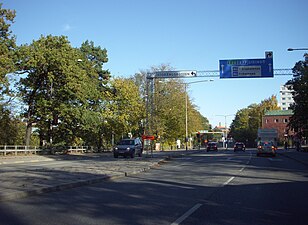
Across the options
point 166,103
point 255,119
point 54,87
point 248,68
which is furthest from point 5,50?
point 255,119

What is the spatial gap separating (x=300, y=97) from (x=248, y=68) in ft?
63.3

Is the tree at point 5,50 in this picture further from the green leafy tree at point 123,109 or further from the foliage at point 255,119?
the foliage at point 255,119

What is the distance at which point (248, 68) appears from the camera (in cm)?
3006

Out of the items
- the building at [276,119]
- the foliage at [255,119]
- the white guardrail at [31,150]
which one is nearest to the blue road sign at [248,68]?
the white guardrail at [31,150]

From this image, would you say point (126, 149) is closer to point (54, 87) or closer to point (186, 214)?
point (54, 87)

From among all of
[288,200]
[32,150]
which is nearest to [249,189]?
[288,200]

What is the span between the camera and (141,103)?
62.7 m

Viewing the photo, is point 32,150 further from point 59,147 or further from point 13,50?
point 13,50

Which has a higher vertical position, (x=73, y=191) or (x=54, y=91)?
(x=54, y=91)

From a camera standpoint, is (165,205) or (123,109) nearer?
(165,205)

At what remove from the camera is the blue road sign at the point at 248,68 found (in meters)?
30.0

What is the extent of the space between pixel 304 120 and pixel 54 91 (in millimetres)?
33207

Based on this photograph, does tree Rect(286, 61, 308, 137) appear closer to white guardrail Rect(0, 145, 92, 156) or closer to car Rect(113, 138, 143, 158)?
car Rect(113, 138, 143, 158)

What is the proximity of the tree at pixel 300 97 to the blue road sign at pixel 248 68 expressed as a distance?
33.6ft
